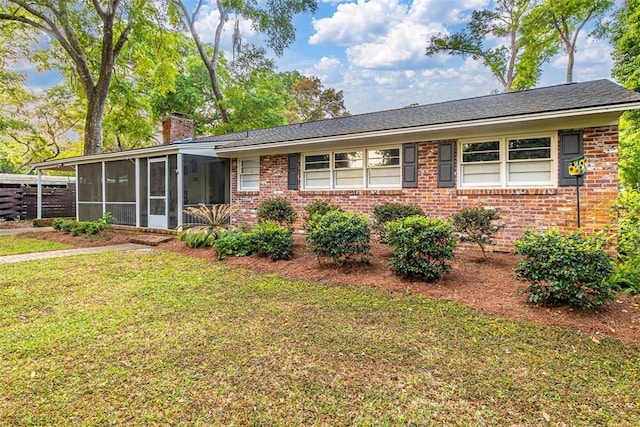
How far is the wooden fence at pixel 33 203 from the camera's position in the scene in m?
15.9

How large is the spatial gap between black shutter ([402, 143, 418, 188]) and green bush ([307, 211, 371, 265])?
279 centimetres

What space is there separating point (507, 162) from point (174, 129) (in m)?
11.9

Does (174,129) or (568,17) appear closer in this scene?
(174,129)

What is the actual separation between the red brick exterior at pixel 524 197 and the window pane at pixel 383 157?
2.19 ft

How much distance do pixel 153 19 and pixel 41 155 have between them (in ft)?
52.9

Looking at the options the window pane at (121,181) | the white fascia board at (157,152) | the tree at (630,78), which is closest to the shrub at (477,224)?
the white fascia board at (157,152)

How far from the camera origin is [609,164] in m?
5.95

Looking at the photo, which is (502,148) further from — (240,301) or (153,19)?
(153,19)

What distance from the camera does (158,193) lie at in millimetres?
10203

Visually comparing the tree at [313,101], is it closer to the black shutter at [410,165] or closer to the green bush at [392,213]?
the black shutter at [410,165]

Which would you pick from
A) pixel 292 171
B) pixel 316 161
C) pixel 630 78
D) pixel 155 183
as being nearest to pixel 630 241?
pixel 316 161

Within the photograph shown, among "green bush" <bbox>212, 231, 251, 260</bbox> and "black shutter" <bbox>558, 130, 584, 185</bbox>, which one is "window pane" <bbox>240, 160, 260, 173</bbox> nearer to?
"green bush" <bbox>212, 231, 251, 260</bbox>

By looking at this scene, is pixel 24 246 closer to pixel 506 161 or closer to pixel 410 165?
pixel 410 165

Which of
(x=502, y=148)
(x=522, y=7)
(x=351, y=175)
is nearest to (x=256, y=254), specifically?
(x=351, y=175)
